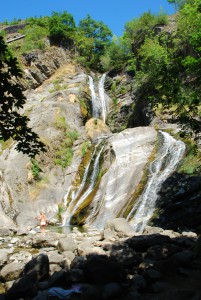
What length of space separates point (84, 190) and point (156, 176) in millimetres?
6521

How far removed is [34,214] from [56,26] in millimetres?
35578

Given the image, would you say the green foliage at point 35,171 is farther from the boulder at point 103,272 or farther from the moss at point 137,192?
the boulder at point 103,272

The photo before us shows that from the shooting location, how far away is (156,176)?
1975 centimetres

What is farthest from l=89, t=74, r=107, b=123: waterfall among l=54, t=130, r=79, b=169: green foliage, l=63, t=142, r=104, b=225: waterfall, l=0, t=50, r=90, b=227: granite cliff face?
l=63, t=142, r=104, b=225: waterfall

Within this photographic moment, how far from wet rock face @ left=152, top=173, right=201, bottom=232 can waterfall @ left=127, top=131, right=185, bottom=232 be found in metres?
0.57

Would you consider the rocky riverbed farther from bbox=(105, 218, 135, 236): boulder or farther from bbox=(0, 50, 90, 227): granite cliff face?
bbox=(0, 50, 90, 227): granite cliff face

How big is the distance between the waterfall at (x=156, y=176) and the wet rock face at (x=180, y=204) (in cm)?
57

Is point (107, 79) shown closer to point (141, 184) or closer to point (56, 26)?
point (56, 26)

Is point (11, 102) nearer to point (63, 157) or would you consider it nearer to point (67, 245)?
point (67, 245)

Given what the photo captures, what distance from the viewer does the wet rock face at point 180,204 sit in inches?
588

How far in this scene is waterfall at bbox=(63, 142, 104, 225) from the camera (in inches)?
884

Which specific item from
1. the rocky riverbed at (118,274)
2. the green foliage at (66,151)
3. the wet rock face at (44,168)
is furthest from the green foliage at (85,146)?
the rocky riverbed at (118,274)

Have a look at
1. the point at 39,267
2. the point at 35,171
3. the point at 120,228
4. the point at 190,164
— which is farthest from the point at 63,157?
the point at 39,267

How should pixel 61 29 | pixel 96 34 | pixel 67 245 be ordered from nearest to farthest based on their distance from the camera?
1. pixel 67 245
2. pixel 61 29
3. pixel 96 34
